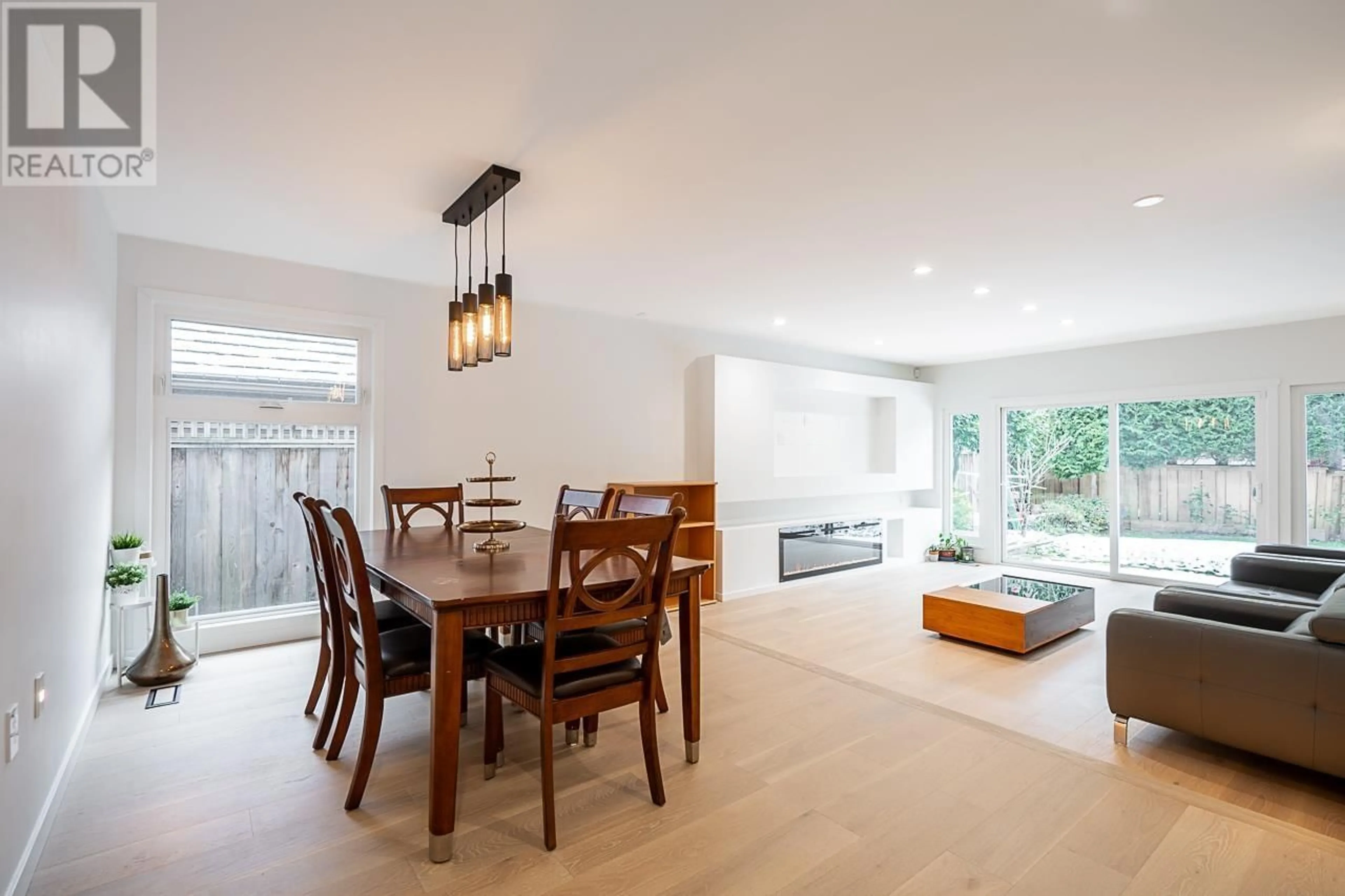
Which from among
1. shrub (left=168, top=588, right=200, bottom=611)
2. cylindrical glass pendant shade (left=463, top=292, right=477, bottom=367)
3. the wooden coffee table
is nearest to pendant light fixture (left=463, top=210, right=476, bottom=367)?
cylindrical glass pendant shade (left=463, top=292, right=477, bottom=367)

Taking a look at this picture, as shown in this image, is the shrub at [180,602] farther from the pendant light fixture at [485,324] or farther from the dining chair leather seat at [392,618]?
the pendant light fixture at [485,324]

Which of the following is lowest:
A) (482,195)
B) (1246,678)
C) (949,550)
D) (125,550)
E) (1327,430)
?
(949,550)

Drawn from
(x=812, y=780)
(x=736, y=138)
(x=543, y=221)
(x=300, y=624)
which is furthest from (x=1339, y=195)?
(x=300, y=624)

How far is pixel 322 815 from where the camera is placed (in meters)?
2.13

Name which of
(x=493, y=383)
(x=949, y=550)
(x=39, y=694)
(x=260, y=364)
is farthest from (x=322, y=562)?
(x=949, y=550)

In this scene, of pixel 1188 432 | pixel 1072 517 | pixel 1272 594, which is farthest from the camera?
pixel 1072 517

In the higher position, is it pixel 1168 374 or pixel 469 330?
pixel 1168 374

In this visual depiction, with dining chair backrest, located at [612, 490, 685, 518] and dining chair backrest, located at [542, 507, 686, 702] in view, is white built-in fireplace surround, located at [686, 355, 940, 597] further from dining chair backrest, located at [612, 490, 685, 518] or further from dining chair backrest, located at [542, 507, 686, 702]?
dining chair backrest, located at [542, 507, 686, 702]

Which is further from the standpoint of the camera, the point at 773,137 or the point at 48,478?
the point at 773,137

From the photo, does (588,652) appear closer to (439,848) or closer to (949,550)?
(439,848)

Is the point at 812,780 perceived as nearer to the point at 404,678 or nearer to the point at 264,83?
the point at 404,678

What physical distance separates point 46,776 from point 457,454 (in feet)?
Result: 8.75

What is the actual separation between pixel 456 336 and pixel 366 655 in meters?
1.39

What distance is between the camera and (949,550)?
7.38 metres
